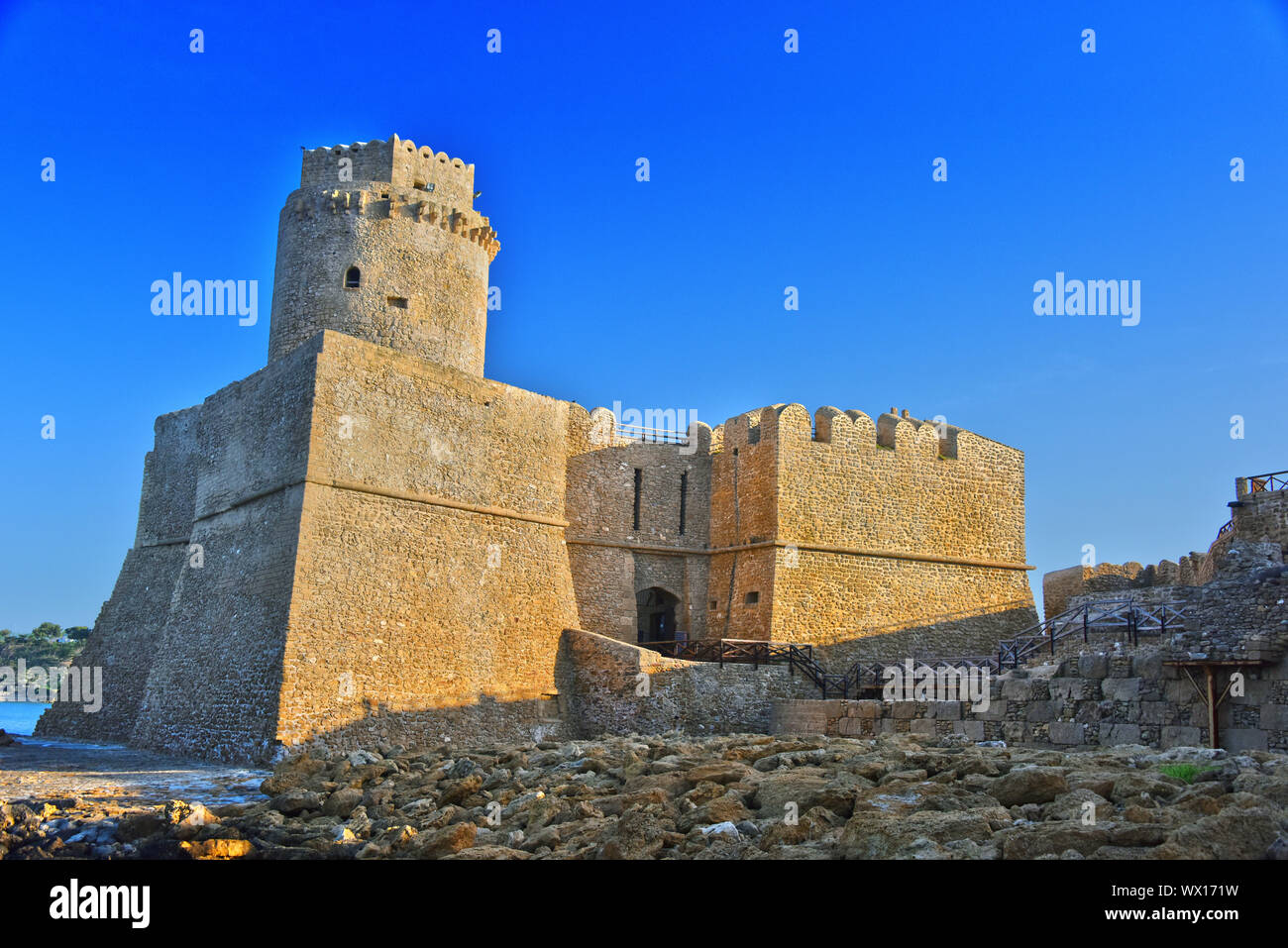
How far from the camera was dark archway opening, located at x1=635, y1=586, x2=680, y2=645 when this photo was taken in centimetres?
2236

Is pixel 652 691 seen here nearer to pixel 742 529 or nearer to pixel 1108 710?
pixel 742 529

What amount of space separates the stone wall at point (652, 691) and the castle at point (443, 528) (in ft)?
0.78

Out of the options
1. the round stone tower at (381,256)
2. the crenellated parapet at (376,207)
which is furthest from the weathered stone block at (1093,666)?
the crenellated parapet at (376,207)

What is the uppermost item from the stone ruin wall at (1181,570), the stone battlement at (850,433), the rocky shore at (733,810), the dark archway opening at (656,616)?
the stone battlement at (850,433)

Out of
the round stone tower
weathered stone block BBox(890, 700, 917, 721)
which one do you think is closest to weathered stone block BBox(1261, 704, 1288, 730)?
weathered stone block BBox(890, 700, 917, 721)

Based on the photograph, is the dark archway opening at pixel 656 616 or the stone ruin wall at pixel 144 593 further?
the dark archway opening at pixel 656 616

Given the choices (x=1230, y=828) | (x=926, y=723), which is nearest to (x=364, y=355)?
(x=926, y=723)

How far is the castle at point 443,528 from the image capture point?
16047 millimetres

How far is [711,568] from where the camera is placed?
2206 cm

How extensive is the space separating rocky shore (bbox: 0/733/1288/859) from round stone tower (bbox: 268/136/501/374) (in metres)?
8.77

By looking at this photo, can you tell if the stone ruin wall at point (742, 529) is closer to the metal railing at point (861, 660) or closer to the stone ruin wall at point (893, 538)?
the stone ruin wall at point (893, 538)
